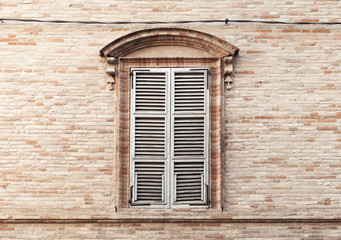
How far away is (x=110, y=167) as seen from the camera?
647 centimetres

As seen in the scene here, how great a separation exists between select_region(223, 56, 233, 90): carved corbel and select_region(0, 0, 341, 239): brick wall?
0.36 feet

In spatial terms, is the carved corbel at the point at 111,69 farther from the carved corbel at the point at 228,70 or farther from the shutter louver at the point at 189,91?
the carved corbel at the point at 228,70

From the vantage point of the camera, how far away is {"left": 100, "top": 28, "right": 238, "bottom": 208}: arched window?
650cm

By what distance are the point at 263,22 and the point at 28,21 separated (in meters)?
3.80

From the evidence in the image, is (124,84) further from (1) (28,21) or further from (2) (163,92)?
(1) (28,21)

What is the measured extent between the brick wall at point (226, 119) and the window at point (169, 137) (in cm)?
31

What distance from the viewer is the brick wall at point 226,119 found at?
6375mm

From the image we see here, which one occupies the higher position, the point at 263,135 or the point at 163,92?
the point at 163,92

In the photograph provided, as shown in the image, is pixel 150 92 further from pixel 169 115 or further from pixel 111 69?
pixel 111 69

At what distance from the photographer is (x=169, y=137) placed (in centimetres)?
660

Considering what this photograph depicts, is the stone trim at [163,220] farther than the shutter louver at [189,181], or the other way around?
the shutter louver at [189,181]

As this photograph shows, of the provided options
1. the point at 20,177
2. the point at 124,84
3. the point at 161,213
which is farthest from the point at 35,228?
the point at 124,84

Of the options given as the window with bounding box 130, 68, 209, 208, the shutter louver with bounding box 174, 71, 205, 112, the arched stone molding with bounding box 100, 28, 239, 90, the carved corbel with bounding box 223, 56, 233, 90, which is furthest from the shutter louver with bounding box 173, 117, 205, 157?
the arched stone molding with bounding box 100, 28, 239, 90

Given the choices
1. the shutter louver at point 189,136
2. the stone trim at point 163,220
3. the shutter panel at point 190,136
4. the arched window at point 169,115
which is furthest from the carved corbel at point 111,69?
the stone trim at point 163,220
